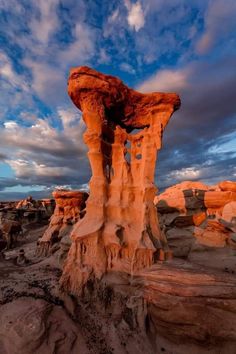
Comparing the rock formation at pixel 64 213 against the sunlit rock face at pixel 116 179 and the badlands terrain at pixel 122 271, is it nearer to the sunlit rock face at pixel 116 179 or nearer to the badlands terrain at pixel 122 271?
the badlands terrain at pixel 122 271

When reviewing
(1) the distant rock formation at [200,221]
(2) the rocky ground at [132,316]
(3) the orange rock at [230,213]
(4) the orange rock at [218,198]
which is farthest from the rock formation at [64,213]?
(3) the orange rock at [230,213]

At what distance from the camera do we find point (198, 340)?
8070mm

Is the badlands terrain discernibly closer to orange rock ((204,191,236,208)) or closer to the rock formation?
orange rock ((204,191,236,208))

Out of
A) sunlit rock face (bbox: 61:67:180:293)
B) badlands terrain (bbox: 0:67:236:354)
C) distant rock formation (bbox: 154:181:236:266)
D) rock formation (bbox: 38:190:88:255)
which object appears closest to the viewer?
badlands terrain (bbox: 0:67:236:354)

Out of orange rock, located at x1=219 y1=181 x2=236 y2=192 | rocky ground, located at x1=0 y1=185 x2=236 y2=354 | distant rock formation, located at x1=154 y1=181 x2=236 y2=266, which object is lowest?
rocky ground, located at x1=0 y1=185 x2=236 y2=354

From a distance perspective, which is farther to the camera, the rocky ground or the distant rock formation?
the distant rock formation

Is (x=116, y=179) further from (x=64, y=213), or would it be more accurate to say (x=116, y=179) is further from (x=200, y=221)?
(x=64, y=213)

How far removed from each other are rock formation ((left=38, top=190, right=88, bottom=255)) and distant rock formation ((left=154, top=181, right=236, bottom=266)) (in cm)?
1046

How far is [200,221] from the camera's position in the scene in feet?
67.3

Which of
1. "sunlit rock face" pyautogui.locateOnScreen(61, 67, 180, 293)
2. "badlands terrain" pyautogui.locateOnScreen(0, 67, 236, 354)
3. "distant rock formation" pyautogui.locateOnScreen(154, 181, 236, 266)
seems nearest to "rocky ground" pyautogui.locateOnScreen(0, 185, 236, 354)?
"badlands terrain" pyautogui.locateOnScreen(0, 67, 236, 354)

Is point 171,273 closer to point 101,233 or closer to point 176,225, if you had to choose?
point 101,233

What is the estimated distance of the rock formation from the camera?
23678mm

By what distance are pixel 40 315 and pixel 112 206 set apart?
6.50 m

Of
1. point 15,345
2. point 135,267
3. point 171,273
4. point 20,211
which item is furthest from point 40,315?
point 20,211
